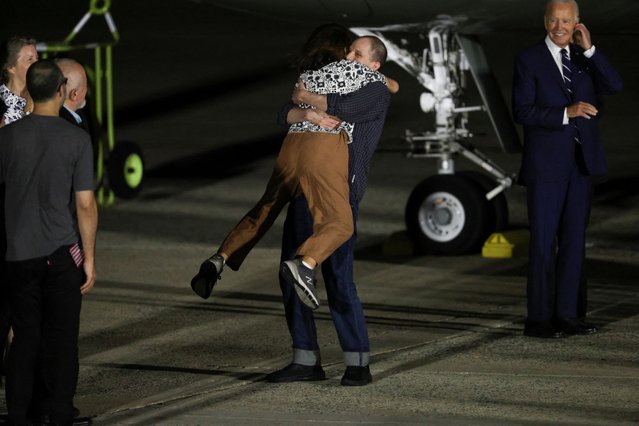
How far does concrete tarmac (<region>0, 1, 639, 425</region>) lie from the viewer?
6.28 m

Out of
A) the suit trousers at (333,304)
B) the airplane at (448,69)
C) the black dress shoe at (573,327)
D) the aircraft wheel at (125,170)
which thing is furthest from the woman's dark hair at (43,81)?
the aircraft wheel at (125,170)

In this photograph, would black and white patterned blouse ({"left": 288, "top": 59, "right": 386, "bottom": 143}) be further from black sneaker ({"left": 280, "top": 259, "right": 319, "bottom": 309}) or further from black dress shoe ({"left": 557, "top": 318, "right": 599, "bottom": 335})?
black dress shoe ({"left": 557, "top": 318, "right": 599, "bottom": 335})

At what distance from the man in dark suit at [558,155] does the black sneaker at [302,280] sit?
5.72 ft

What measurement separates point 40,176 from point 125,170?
25.5ft

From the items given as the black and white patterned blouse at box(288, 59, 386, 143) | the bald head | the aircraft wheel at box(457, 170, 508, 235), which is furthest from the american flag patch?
the aircraft wheel at box(457, 170, 508, 235)

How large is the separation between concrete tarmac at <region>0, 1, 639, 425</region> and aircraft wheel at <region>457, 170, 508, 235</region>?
17.0 inches

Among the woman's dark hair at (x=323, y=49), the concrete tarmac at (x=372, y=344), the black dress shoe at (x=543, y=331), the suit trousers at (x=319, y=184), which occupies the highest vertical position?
the woman's dark hair at (x=323, y=49)

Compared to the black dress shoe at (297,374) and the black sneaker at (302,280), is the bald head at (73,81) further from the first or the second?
the black dress shoe at (297,374)

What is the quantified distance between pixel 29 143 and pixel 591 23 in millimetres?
6019

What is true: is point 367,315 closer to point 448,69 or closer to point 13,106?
point 13,106

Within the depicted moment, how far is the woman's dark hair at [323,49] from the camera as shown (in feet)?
21.6

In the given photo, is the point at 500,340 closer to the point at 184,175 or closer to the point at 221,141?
the point at 184,175

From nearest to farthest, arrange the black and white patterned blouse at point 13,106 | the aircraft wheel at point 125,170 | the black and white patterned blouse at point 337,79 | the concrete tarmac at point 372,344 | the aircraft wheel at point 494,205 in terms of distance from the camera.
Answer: the concrete tarmac at point 372,344
the black and white patterned blouse at point 337,79
the black and white patterned blouse at point 13,106
the aircraft wheel at point 494,205
the aircraft wheel at point 125,170

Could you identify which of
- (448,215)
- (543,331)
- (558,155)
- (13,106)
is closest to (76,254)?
(13,106)
